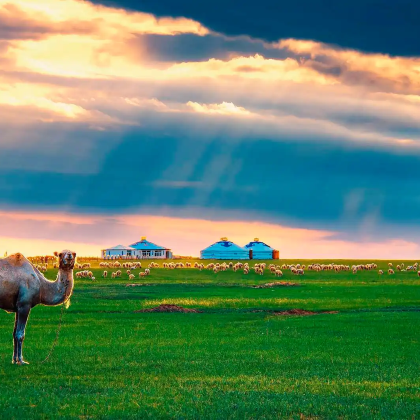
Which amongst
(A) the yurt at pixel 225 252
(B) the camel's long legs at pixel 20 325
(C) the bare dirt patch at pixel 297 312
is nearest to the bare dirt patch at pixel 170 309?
(C) the bare dirt patch at pixel 297 312

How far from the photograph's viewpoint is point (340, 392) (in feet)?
59.1

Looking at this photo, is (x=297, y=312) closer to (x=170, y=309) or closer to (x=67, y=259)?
(x=170, y=309)

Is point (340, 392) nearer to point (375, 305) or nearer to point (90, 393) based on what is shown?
point (90, 393)

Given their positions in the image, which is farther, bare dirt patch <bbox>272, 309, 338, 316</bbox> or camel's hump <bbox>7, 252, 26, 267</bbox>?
bare dirt patch <bbox>272, 309, 338, 316</bbox>

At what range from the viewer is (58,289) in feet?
70.6

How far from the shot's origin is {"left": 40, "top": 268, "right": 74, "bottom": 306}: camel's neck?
21406 millimetres

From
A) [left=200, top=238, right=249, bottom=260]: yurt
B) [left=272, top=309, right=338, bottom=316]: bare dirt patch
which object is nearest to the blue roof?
[left=200, top=238, right=249, bottom=260]: yurt

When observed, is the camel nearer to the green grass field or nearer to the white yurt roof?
the green grass field

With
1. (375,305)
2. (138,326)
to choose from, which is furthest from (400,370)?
(375,305)

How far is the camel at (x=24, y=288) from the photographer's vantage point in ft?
69.3

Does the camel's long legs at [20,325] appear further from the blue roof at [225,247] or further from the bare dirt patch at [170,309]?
the blue roof at [225,247]

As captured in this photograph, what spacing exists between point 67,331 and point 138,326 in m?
3.79

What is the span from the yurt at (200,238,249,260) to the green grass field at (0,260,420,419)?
484 ft

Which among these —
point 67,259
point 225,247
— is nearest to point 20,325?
point 67,259
